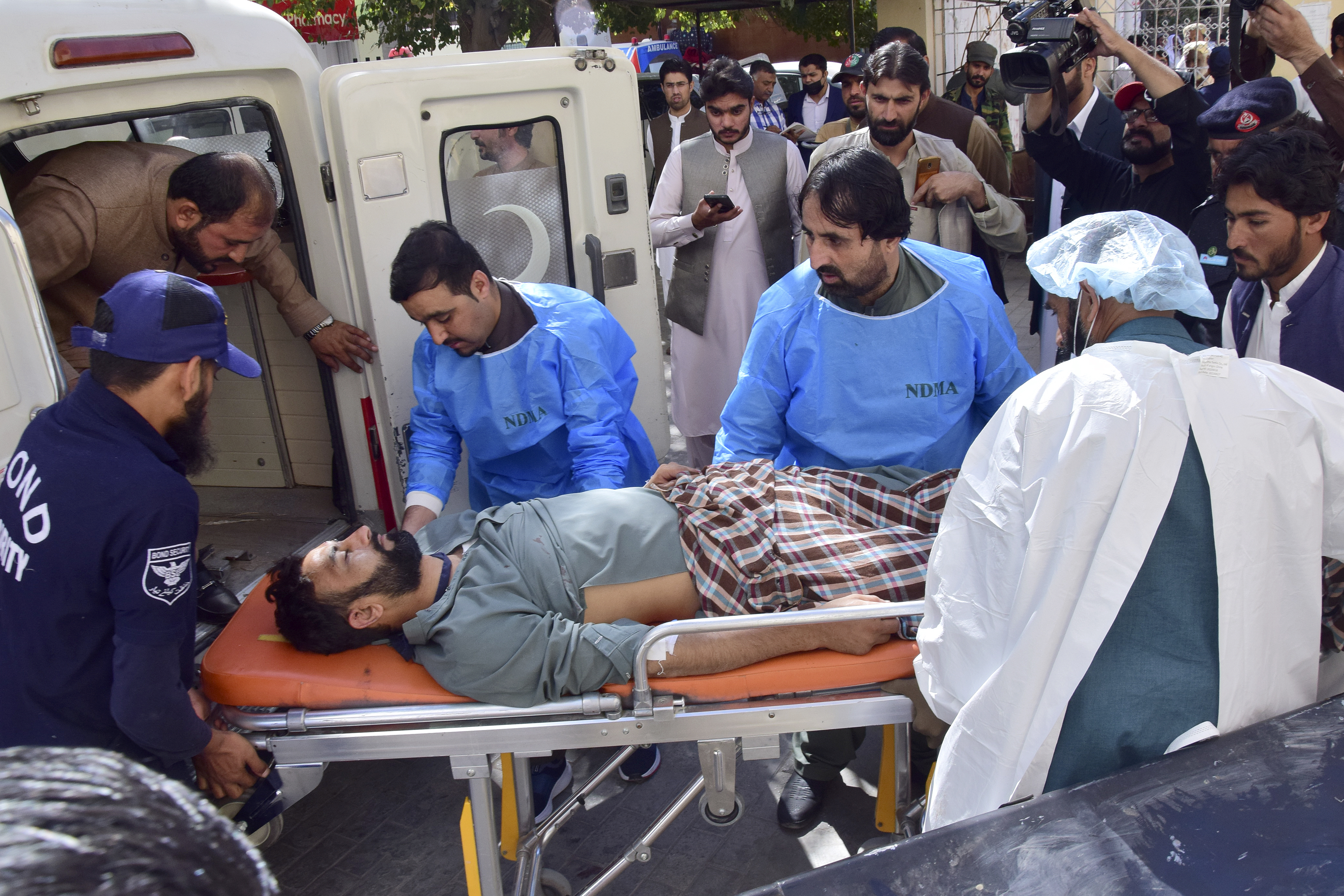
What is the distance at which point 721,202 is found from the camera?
4.06m

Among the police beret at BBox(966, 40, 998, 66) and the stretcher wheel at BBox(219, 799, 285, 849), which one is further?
the police beret at BBox(966, 40, 998, 66)

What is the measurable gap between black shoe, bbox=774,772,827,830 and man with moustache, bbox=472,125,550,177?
225 cm

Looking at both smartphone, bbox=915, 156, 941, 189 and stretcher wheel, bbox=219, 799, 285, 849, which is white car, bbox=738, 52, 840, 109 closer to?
smartphone, bbox=915, 156, 941, 189

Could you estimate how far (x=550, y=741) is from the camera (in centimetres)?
223

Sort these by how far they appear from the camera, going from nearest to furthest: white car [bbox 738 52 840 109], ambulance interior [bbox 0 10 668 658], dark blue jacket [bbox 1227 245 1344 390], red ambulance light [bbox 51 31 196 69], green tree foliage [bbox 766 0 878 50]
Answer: red ambulance light [bbox 51 31 196 69] → dark blue jacket [bbox 1227 245 1344 390] → ambulance interior [bbox 0 10 668 658] → white car [bbox 738 52 840 109] → green tree foliage [bbox 766 0 878 50]

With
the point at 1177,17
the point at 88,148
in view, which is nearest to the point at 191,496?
the point at 88,148

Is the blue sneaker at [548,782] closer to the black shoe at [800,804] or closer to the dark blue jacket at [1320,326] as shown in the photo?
the black shoe at [800,804]

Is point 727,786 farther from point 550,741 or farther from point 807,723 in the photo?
point 550,741

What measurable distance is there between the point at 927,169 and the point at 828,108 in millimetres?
5329

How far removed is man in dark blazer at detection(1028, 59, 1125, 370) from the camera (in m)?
4.53

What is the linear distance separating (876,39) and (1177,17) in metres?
4.20

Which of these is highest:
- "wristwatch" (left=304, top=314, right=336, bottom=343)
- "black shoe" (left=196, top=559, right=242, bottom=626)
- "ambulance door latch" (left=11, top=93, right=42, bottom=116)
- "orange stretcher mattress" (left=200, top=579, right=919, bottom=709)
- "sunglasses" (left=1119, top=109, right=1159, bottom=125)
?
"ambulance door latch" (left=11, top=93, right=42, bottom=116)

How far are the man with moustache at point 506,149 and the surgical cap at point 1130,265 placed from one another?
2.03m

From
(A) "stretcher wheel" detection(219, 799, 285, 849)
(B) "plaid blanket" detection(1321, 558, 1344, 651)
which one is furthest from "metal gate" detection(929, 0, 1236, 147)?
(A) "stretcher wheel" detection(219, 799, 285, 849)
